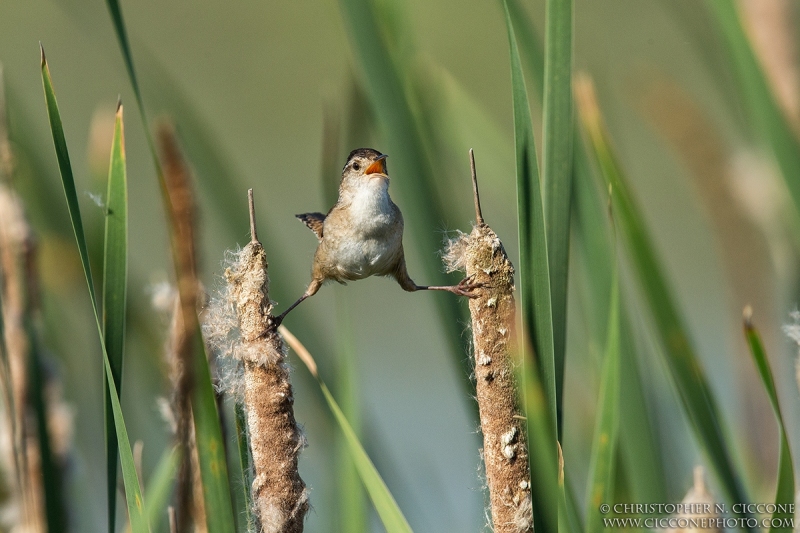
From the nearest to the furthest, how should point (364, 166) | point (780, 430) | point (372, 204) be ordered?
point (780, 430)
point (372, 204)
point (364, 166)

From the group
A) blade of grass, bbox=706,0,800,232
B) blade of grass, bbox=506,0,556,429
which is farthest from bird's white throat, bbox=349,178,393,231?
blade of grass, bbox=706,0,800,232

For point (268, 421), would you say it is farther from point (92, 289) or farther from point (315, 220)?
point (315, 220)

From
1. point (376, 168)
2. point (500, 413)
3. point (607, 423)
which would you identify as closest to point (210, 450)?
point (500, 413)

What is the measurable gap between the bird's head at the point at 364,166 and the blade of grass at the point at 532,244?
0.92m

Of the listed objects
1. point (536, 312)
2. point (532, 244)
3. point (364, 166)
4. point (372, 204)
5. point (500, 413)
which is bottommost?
point (500, 413)

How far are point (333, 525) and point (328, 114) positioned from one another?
1132 mm

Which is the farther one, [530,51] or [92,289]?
[530,51]

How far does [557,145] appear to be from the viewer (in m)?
1.30

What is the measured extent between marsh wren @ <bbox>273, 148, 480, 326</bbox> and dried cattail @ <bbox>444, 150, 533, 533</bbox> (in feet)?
1.52

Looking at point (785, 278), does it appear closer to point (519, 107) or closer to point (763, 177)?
point (763, 177)

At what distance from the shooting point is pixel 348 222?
2.12m

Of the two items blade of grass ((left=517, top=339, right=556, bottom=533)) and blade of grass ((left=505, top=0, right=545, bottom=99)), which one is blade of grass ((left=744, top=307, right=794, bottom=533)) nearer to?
blade of grass ((left=517, top=339, right=556, bottom=533))

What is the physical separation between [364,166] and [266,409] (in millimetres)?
1123

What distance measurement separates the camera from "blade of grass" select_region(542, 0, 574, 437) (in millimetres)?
1266
